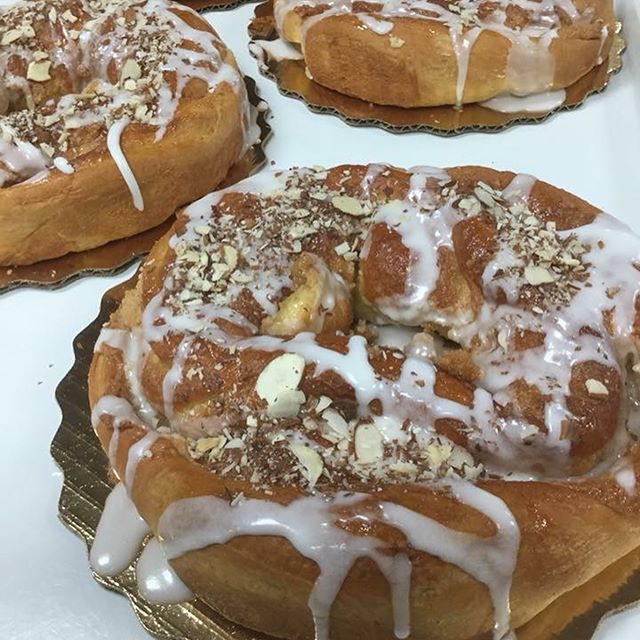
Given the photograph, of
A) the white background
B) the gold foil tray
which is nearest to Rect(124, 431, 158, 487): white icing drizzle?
the white background

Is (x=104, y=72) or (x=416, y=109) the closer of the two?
(x=104, y=72)

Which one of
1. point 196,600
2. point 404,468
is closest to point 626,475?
point 404,468

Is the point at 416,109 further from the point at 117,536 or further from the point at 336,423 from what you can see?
the point at 117,536

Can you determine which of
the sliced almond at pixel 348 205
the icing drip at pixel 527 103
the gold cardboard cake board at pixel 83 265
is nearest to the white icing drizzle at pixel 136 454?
the sliced almond at pixel 348 205

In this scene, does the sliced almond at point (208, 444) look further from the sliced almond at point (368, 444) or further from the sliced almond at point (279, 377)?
the sliced almond at point (368, 444)

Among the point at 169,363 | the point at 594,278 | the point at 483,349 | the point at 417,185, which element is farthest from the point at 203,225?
the point at 594,278

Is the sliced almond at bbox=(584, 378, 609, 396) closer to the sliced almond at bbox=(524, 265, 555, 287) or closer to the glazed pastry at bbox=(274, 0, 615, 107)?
the sliced almond at bbox=(524, 265, 555, 287)

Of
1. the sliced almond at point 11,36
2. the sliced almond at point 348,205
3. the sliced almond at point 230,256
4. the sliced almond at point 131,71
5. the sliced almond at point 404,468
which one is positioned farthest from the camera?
the sliced almond at point 11,36
